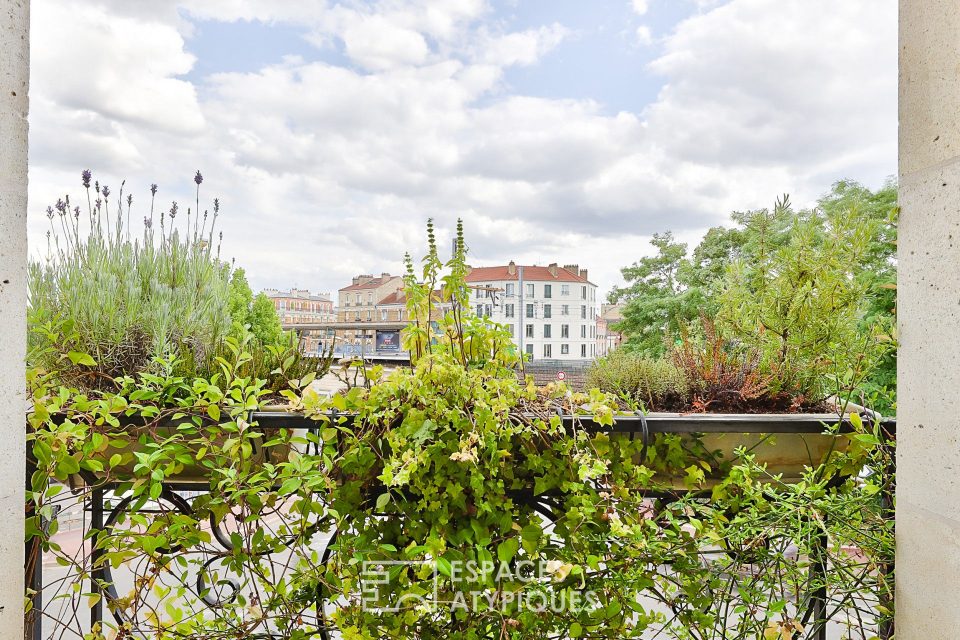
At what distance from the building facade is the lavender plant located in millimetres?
204

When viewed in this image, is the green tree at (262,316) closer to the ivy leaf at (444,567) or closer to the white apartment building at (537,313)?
the white apartment building at (537,313)

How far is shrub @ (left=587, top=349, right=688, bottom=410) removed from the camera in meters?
1.10

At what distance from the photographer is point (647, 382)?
1.12 m

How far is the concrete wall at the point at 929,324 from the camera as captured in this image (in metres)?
0.68

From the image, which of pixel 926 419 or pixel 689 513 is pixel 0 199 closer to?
pixel 689 513

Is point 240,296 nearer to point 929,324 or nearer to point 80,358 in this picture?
point 80,358

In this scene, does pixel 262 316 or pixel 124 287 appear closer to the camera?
pixel 124 287

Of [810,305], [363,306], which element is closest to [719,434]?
[810,305]

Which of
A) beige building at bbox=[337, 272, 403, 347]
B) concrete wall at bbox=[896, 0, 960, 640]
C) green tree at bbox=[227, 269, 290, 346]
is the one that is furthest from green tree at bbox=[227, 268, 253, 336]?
concrete wall at bbox=[896, 0, 960, 640]

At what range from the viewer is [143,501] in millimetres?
885

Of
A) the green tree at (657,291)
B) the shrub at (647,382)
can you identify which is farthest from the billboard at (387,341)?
the green tree at (657,291)
